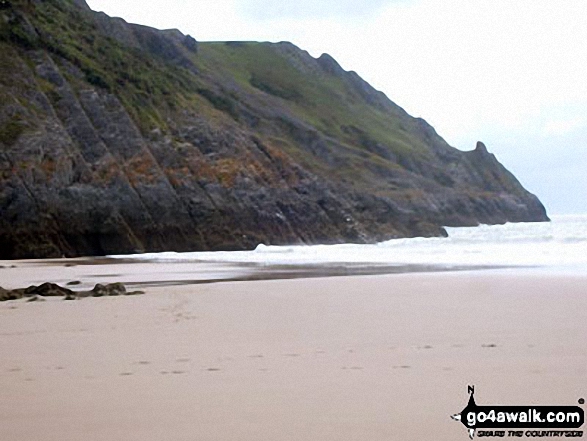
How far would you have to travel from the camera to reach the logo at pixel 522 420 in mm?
4914

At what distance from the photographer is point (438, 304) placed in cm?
1284

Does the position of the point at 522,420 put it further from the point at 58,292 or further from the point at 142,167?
the point at 142,167

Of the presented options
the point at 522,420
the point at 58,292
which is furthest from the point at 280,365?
the point at 58,292

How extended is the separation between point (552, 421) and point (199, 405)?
270 centimetres

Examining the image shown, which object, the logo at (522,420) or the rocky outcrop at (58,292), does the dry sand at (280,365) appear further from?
the rocky outcrop at (58,292)

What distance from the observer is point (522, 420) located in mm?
5117

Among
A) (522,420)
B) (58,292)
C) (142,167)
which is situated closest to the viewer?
(522,420)

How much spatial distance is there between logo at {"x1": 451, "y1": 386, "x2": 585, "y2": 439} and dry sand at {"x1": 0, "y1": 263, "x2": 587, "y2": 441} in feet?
0.52

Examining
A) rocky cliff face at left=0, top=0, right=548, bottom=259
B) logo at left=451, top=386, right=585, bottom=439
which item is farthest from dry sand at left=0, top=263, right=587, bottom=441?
rocky cliff face at left=0, top=0, right=548, bottom=259

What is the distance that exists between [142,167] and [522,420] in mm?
44358

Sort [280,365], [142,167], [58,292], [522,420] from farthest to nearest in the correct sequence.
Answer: [142,167] < [58,292] < [280,365] < [522,420]

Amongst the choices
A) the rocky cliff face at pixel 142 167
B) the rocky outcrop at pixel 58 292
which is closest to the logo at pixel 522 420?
the rocky outcrop at pixel 58 292

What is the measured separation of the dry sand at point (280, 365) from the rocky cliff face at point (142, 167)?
28.6 metres

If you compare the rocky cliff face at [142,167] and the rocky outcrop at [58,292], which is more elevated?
the rocky cliff face at [142,167]
